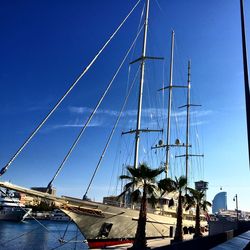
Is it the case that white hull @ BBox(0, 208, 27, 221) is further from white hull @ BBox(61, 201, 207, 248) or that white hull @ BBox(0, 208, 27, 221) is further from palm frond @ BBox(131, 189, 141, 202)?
palm frond @ BBox(131, 189, 141, 202)

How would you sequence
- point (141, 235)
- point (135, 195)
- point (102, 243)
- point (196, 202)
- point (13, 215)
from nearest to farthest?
point (141, 235) → point (135, 195) → point (102, 243) → point (196, 202) → point (13, 215)

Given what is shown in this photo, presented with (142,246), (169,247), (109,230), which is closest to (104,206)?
(109,230)

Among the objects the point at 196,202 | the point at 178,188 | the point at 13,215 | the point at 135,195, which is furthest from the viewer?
the point at 13,215

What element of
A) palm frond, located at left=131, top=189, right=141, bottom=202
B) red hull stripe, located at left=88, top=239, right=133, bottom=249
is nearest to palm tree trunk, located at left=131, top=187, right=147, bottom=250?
palm frond, located at left=131, top=189, right=141, bottom=202

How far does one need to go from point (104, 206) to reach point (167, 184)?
6946 millimetres

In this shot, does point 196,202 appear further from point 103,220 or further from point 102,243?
point 102,243

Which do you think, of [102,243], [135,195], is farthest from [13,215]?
[135,195]

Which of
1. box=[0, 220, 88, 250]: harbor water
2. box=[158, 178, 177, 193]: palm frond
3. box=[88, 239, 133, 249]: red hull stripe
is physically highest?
box=[158, 178, 177, 193]: palm frond

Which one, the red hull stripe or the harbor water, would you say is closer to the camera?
the red hull stripe

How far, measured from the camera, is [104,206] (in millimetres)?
33094

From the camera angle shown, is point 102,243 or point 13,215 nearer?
point 102,243

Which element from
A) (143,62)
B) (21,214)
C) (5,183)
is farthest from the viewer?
(21,214)

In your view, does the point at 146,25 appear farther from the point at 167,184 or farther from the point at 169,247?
the point at 169,247

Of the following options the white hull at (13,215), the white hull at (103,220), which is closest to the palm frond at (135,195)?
the white hull at (103,220)
